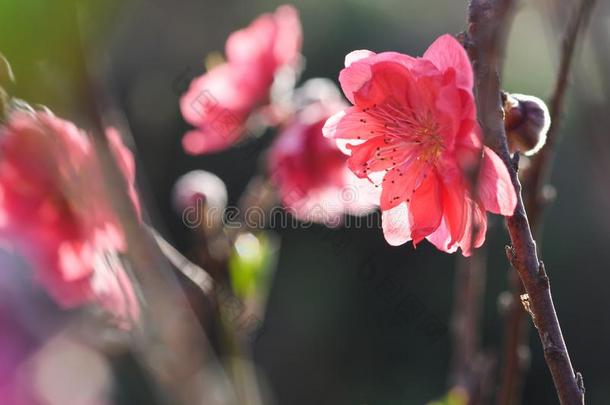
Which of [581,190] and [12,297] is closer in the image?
[12,297]

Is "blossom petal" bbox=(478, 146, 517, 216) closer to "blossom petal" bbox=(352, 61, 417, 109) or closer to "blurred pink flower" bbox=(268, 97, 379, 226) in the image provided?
"blossom petal" bbox=(352, 61, 417, 109)

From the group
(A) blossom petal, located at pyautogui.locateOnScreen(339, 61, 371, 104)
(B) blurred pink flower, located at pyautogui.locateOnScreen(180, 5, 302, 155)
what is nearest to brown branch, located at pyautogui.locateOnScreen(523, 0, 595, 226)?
(A) blossom petal, located at pyautogui.locateOnScreen(339, 61, 371, 104)

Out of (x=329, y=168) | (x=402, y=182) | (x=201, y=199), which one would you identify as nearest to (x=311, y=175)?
(x=329, y=168)

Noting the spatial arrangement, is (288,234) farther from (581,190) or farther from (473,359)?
(473,359)

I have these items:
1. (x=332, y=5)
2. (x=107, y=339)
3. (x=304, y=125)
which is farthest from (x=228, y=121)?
(x=332, y=5)

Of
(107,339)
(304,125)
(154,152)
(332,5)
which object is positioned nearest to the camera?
(107,339)

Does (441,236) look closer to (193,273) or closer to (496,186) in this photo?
(496,186)

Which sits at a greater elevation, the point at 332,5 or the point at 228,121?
the point at 228,121
